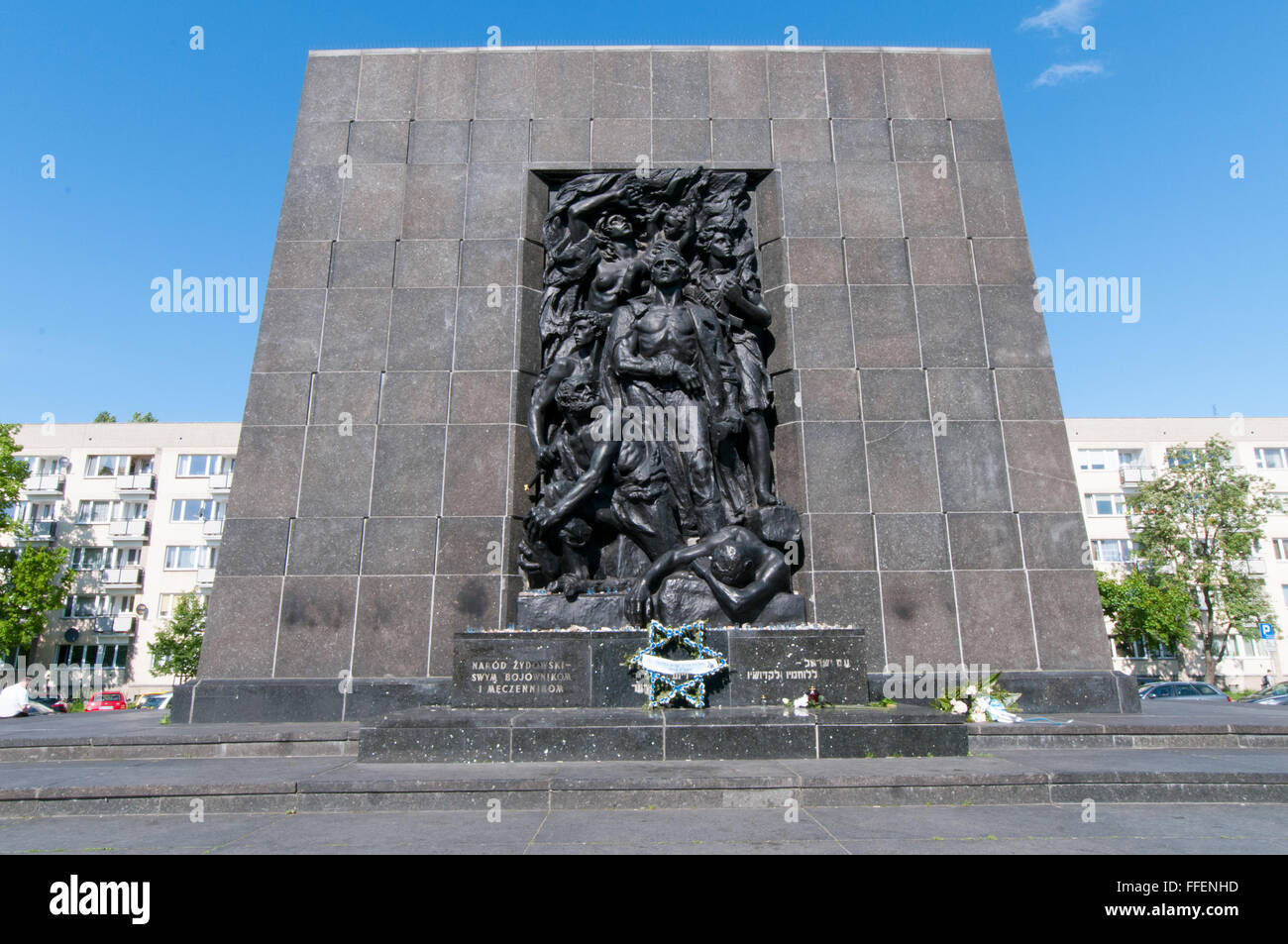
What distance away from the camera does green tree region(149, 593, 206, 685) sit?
4450cm

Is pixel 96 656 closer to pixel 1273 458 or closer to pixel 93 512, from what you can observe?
pixel 93 512

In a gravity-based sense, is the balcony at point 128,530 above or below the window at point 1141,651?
above

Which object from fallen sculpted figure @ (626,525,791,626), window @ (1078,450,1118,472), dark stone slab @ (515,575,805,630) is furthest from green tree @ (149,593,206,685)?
window @ (1078,450,1118,472)

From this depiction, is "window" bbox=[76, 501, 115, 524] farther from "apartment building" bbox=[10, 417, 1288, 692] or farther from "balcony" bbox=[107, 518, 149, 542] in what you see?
"balcony" bbox=[107, 518, 149, 542]

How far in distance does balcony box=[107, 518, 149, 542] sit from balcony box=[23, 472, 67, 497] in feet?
16.1

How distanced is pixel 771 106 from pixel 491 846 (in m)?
13.3

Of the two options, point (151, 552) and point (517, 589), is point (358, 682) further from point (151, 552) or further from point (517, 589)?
point (151, 552)

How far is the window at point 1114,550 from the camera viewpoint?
51.1m

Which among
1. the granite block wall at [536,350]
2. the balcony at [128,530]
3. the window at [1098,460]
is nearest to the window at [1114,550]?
the window at [1098,460]

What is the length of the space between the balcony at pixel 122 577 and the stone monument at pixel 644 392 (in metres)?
45.3

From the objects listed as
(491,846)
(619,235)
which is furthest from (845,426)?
(491,846)

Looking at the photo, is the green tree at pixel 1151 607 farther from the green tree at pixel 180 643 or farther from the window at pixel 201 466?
the window at pixel 201 466

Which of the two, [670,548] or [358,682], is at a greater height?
[670,548]

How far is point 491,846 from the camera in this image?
547cm
